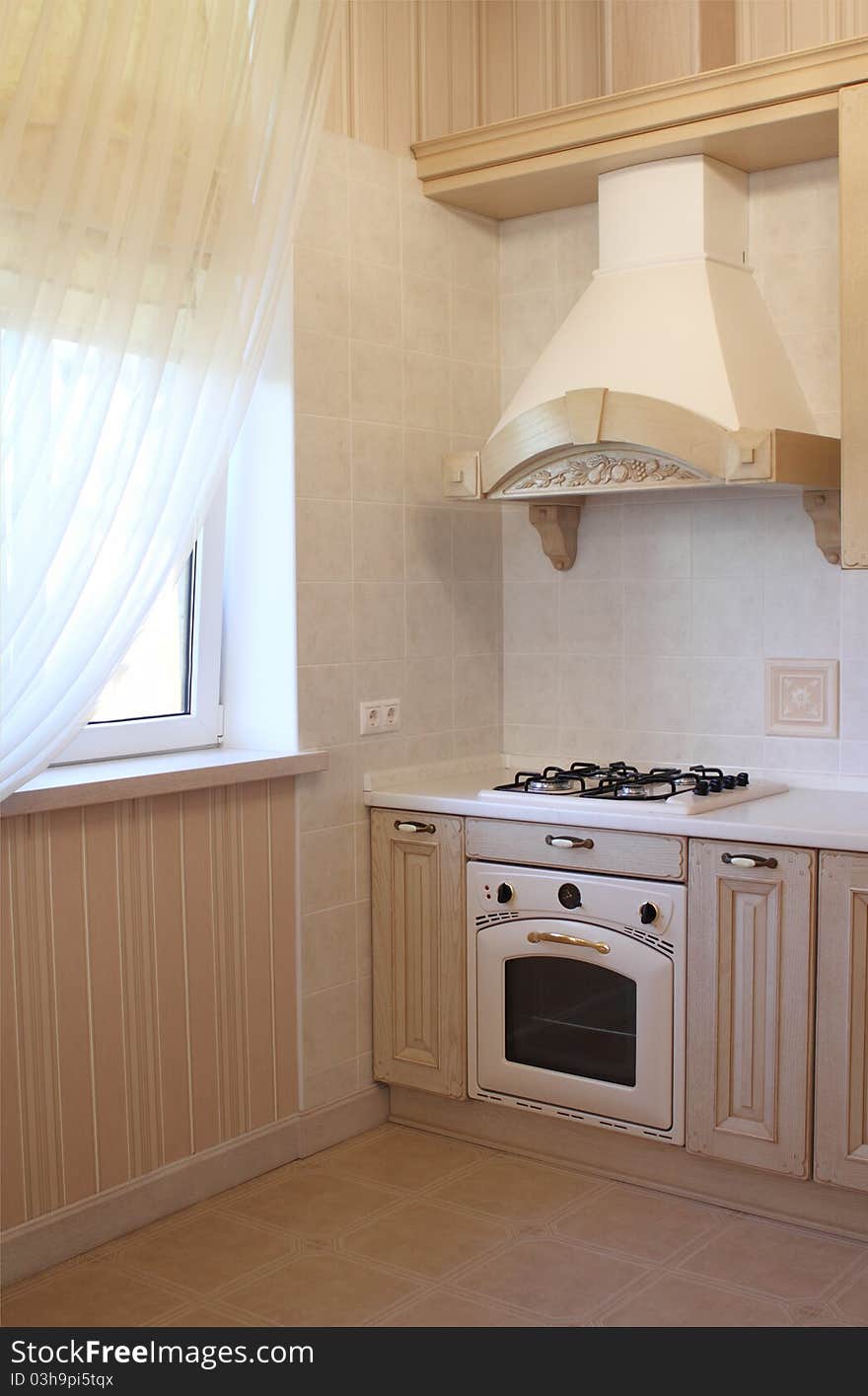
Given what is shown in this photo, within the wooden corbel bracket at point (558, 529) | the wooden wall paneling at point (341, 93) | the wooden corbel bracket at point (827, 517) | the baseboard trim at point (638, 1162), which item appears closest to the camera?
the baseboard trim at point (638, 1162)

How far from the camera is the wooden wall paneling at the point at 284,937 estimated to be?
10.0 ft

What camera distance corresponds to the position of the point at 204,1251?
266 centimetres

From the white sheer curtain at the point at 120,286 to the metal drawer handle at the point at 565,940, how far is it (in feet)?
3.70

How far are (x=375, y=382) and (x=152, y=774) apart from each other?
1.13 meters

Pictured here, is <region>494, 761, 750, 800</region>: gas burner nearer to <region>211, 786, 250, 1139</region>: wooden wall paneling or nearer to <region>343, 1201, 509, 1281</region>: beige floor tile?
<region>211, 786, 250, 1139</region>: wooden wall paneling

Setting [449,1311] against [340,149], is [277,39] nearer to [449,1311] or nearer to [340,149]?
[340,149]

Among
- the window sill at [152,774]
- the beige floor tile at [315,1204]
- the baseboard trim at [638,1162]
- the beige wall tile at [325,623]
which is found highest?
the beige wall tile at [325,623]

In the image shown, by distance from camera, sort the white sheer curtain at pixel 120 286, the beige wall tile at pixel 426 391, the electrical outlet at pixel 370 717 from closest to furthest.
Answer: the white sheer curtain at pixel 120 286, the electrical outlet at pixel 370 717, the beige wall tile at pixel 426 391

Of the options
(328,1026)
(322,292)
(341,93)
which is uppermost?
(341,93)

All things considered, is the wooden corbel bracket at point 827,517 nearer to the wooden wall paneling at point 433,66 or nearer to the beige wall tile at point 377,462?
the beige wall tile at point 377,462

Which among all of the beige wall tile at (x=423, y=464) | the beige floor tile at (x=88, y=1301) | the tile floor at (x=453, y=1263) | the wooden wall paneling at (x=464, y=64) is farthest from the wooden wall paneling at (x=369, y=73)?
the beige floor tile at (x=88, y=1301)

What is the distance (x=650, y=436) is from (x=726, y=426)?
157 millimetres

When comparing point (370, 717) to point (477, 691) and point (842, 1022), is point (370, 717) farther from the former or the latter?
point (842, 1022)

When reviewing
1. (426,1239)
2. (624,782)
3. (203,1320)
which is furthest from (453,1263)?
(624,782)
